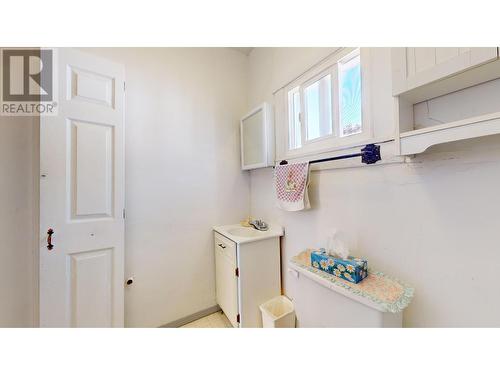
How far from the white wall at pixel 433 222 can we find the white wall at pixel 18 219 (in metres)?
1.94

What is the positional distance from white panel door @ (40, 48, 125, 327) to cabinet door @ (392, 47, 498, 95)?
1682 millimetres

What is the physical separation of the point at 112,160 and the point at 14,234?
26.1 inches

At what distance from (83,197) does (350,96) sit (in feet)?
6.13

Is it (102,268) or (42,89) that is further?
(102,268)

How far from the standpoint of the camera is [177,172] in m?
1.70

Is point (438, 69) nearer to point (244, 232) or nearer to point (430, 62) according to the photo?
point (430, 62)

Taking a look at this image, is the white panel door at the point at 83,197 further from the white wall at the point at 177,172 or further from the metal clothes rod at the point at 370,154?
the metal clothes rod at the point at 370,154

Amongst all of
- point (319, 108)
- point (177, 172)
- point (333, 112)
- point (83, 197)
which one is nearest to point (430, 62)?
point (333, 112)

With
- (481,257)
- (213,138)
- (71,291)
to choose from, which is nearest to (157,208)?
(71,291)

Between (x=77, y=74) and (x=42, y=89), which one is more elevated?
(x=77, y=74)

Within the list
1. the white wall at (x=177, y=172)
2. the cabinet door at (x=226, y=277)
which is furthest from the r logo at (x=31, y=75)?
the cabinet door at (x=226, y=277)

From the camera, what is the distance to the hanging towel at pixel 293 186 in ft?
4.29
